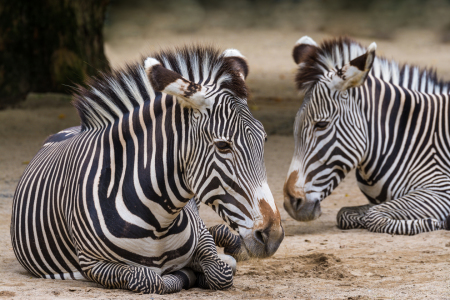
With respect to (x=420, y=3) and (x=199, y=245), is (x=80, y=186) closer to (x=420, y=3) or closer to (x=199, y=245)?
(x=199, y=245)

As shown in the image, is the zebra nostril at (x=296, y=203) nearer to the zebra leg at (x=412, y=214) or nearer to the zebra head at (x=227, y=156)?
the zebra leg at (x=412, y=214)

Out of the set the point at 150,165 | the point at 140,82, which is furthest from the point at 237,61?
the point at 150,165

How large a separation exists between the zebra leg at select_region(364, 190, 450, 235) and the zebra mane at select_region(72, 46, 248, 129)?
2.95 meters

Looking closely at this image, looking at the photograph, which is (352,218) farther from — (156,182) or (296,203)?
(156,182)

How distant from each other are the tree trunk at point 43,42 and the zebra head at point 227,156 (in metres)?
9.46

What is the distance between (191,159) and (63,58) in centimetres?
1012

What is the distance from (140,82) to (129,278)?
1366mm

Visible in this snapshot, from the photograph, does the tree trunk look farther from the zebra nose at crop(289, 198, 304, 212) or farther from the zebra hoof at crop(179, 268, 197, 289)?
the zebra hoof at crop(179, 268, 197, 289)

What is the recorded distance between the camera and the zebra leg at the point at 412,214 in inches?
225

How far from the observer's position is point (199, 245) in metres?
4.26

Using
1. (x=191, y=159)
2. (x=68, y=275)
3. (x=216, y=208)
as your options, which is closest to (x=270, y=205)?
(x=216, y=208)

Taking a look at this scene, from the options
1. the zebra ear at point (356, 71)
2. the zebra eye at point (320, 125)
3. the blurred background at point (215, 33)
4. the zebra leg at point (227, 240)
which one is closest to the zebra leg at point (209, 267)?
the zebra leg at point (227, 240)

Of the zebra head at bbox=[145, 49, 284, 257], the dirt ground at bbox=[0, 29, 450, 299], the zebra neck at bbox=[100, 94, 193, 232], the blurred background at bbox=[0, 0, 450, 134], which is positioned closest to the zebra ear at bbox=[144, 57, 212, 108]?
the zebra head at bbox=[145, 49, 284, 257]

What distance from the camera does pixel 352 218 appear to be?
6164 mm
